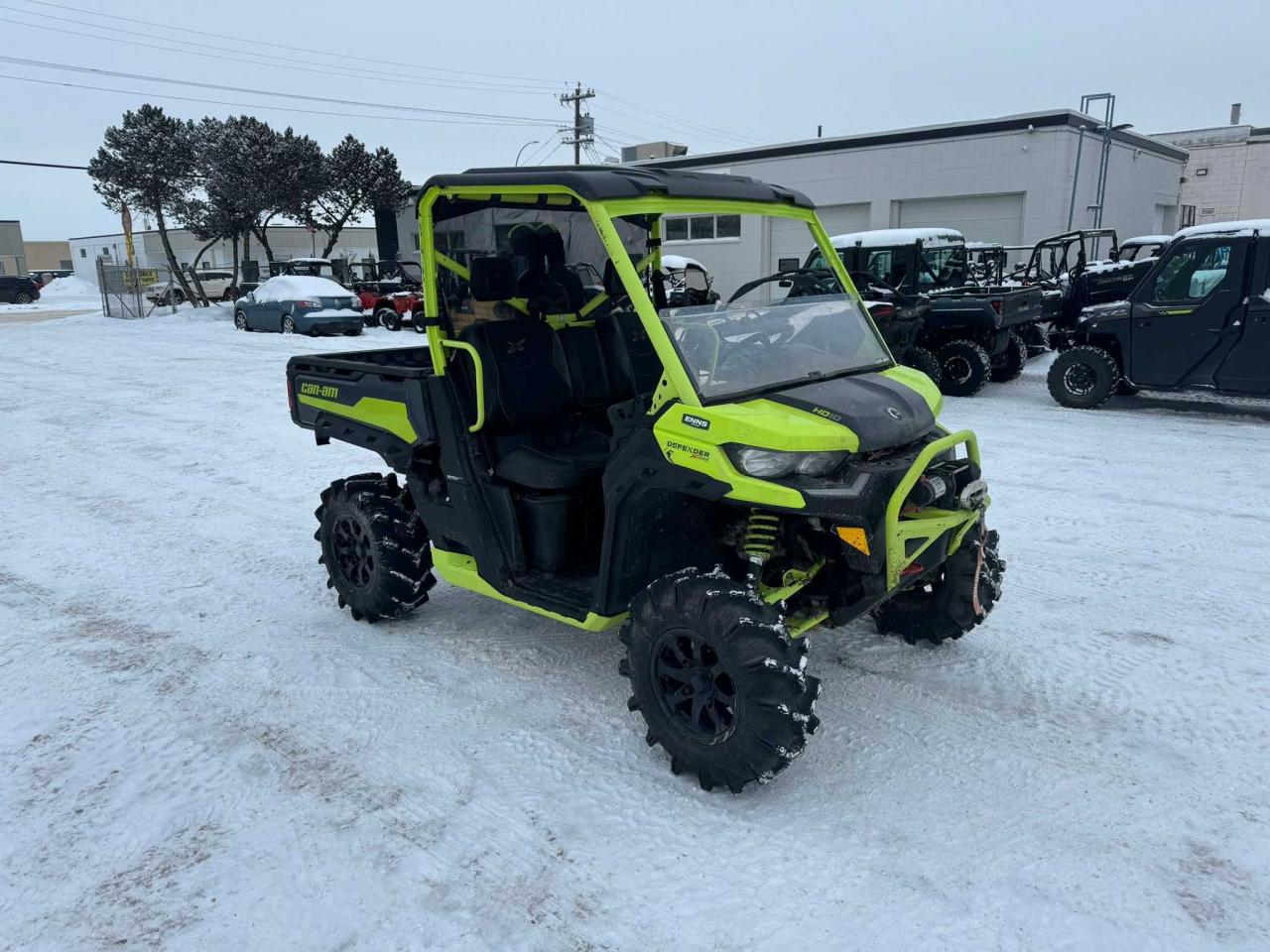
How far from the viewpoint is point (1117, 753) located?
137 inches

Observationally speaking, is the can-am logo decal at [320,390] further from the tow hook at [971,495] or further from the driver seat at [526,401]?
the tow hook at [971,495]

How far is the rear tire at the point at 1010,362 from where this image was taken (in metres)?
12.4

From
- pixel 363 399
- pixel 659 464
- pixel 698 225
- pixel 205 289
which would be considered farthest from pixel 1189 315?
pixel 205 289

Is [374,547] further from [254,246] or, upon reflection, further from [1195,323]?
[254,246]

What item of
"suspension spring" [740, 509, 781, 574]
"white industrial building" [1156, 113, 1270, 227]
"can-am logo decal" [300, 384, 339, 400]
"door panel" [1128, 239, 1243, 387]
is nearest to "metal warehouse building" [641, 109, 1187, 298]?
"white industrial building" [1156, 113, 1270, 227]

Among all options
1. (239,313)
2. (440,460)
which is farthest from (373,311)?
(440,460)

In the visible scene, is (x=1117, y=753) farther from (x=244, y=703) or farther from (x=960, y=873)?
(x=244, y=703)

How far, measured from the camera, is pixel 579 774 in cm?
340

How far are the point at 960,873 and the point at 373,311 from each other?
73.7ft

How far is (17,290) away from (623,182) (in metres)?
47.9

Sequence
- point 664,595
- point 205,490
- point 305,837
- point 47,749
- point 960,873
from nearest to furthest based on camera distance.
Result: point 960,873, point 305,837, point 664,595, point 47,749, point 205,490

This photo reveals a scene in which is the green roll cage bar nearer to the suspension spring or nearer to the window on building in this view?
the window on building

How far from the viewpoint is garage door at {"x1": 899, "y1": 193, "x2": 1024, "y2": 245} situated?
22906 millimetres

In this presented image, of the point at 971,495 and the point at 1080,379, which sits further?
the point at 1080,379
